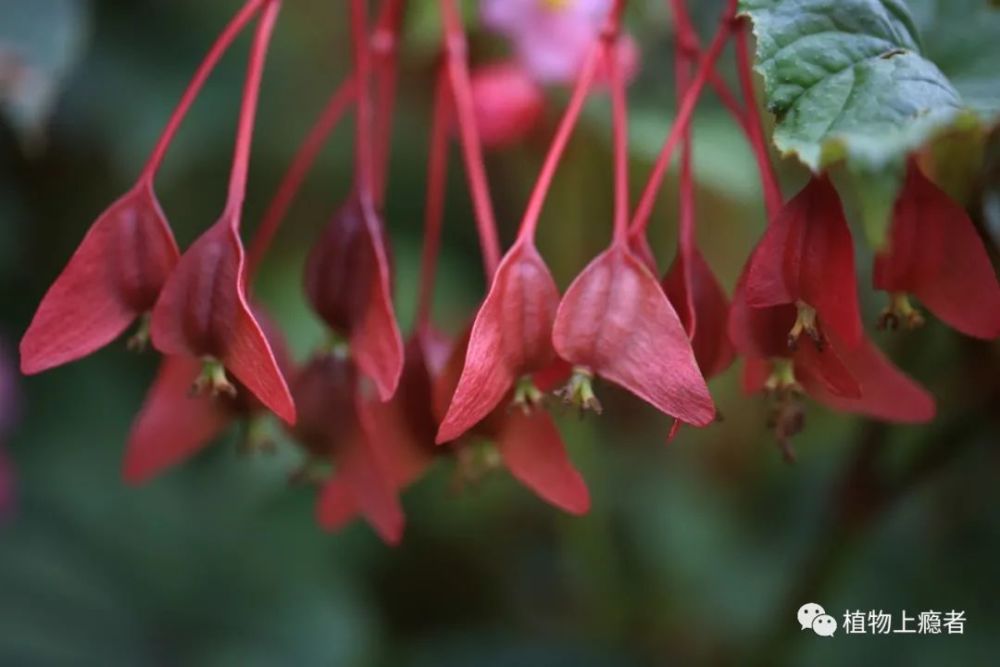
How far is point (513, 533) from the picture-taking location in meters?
1.21

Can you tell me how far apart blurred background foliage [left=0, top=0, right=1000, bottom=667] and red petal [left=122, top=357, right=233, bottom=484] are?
318 mm

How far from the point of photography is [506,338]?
0.52 metres

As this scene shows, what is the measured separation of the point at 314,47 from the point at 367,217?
2.46 feet

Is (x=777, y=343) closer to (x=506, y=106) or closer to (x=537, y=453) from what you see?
(x=537, y=453)

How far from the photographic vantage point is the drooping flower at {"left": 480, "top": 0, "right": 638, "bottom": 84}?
95cm

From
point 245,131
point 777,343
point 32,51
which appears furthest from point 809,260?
point 32,51

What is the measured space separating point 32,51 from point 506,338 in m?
0.40

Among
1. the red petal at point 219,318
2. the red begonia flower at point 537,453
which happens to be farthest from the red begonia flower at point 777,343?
the red petal at point 219,318

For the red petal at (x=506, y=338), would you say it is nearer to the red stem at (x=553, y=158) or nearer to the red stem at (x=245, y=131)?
the red stem at (x=553, y=158)

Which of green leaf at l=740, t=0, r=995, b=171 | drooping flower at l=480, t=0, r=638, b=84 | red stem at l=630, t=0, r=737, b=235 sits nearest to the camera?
green leaf at l=740, t=0, r=995, b=171

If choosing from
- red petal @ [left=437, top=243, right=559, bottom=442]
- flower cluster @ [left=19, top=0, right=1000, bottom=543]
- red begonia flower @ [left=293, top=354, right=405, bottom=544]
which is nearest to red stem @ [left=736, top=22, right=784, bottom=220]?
flower cluster @ [left=19, top=0, right=1000, bottom=543]

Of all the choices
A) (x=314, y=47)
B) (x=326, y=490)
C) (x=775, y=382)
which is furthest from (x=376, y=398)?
(x=314, y=47)

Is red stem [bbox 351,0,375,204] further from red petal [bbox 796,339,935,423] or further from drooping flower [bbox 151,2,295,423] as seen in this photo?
red petal [bbox 796,339,935,423]

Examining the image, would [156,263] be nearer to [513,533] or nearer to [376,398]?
[376,398]
